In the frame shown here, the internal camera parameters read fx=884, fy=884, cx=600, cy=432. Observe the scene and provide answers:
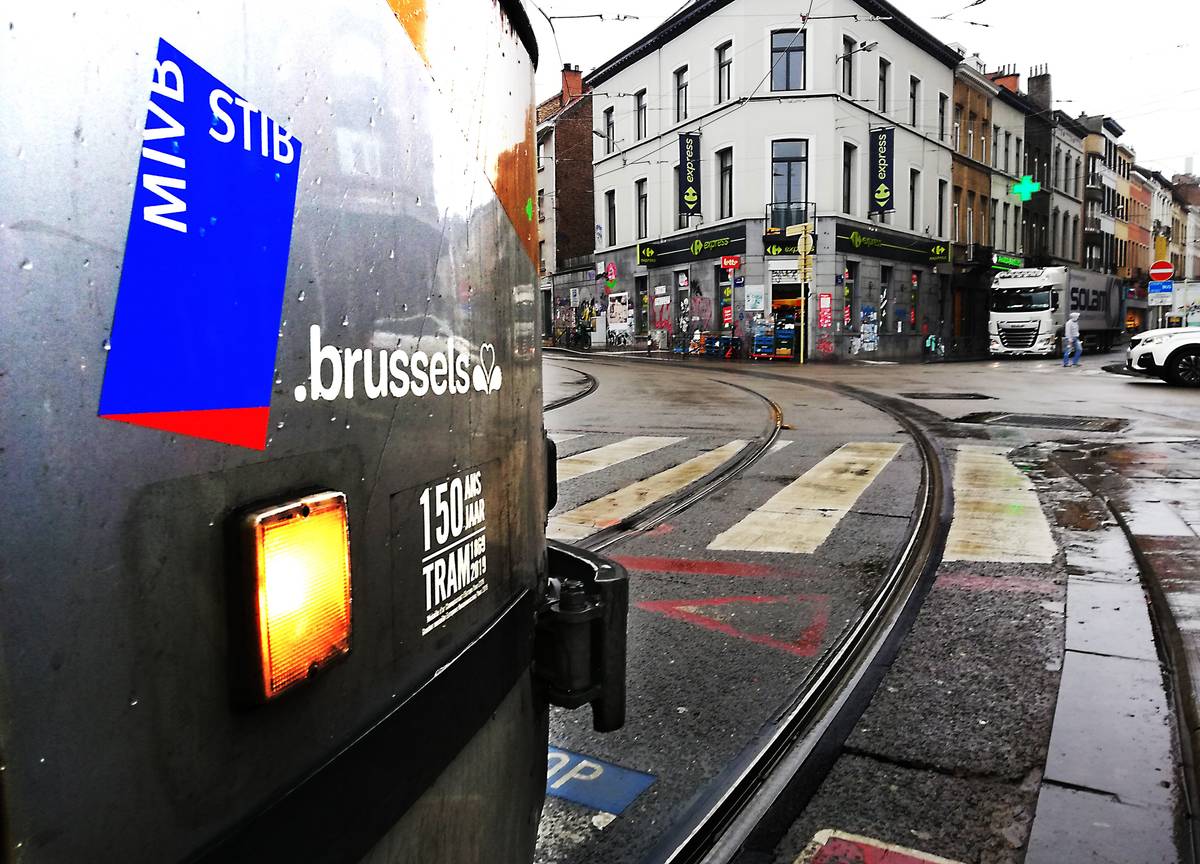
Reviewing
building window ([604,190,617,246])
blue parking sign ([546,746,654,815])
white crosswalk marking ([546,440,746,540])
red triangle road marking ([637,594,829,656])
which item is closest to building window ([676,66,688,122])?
building window ([604,190,617,246])

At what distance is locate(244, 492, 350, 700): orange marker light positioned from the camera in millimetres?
938

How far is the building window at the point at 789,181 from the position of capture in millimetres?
30562

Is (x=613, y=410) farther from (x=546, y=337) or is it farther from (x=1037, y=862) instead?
(x=546, y=337)

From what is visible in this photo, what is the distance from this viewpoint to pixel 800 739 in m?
2.92

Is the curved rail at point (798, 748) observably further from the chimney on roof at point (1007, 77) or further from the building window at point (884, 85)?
the chimney on roof at point (1007, 77)

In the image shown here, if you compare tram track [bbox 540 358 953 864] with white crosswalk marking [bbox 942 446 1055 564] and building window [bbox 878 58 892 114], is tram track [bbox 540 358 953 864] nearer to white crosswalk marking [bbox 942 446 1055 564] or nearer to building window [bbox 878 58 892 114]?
white crosswalk marking [bbox 942 446 1055 564]

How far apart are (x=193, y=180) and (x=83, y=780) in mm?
539

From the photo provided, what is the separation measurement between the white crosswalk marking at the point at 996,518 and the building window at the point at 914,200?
96.3 ft

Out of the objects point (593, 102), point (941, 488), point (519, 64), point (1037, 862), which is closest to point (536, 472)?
point (519, 64)

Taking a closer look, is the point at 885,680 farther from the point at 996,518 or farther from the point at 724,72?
the point at 724,72

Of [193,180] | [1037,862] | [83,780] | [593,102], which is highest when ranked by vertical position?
[593,102]

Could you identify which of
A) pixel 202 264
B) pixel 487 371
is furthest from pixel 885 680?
pixel 202 264

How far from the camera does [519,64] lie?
1.67 metres

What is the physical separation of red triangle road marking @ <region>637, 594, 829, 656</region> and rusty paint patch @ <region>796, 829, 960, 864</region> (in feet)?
4.29
